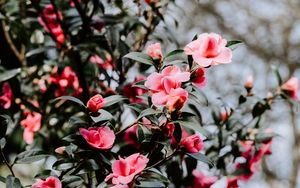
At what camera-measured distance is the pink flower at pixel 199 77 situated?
93 cm

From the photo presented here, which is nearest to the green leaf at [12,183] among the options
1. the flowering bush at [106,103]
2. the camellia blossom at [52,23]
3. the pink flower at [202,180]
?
the flowering bush at [106,103]

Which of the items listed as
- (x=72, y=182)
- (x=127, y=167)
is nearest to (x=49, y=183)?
(x=72, y=182)

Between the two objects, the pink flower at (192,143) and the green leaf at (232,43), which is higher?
the green leaf at (232,43)

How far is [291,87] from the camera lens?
1.48 meters

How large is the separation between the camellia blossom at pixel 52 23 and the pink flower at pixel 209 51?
779 millimetres

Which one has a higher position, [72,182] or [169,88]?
[169,88]

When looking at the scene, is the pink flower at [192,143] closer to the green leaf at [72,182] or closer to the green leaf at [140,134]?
the green leaf at [140,134]

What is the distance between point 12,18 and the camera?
159cm

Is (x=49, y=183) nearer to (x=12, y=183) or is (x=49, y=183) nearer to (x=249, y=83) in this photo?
(x=12, y=183)

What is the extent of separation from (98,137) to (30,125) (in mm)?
613

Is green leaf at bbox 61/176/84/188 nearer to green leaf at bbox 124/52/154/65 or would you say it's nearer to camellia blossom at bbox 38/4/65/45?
green leaf at bbox 124/52/154/65

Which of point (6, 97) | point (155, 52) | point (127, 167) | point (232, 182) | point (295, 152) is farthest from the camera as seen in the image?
point (295, 152)

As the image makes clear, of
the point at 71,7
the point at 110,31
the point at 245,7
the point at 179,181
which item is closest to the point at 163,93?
the point at 179,181

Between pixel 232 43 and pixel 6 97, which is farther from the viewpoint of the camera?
pixel 6 97
